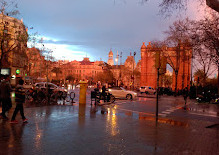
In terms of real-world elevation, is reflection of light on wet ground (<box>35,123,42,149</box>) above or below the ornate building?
below

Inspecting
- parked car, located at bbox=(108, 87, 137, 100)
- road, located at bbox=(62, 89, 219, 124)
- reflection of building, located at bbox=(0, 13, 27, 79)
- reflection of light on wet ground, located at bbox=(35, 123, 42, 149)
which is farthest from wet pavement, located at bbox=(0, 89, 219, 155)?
reflection of building, located at bbox=(0, 13, 27, 79)

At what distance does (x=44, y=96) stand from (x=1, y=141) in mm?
12938

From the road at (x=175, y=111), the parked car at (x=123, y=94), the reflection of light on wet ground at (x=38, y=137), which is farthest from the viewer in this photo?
the parked car at (x=123, y=94)

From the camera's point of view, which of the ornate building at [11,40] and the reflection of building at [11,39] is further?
the reflection of building at [11,39]

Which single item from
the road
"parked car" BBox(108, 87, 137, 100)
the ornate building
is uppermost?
the ornate building

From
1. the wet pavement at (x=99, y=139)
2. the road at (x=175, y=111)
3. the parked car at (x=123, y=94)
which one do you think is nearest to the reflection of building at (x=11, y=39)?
the parked car at (x=123, y=94)

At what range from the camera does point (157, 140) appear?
705 cm

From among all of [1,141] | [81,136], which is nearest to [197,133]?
[81,136]

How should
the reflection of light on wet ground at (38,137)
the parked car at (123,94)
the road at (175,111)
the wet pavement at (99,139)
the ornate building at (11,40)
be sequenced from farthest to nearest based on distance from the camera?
the parked car at (123,94) < the ornate building at (11,40) < the road at (175,111) < the reflection of light on wet ground at (38,137) < the wet pavement at (99,139)

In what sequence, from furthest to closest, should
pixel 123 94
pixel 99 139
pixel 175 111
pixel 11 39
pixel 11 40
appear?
pixel 11 40 → pixel 11 39 → pixel 123 94 → pixel 175 111 → pixel 99 139

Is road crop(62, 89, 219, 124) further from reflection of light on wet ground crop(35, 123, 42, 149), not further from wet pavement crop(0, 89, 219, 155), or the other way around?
reflection of light on wet ground crop(35, 123, 42, 149)

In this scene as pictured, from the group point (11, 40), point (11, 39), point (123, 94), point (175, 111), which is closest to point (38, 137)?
point (175, 111)

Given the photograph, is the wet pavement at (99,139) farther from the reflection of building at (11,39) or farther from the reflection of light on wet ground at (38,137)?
the reflection of building at (11,39)

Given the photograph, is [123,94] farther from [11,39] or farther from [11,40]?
[11,40]
